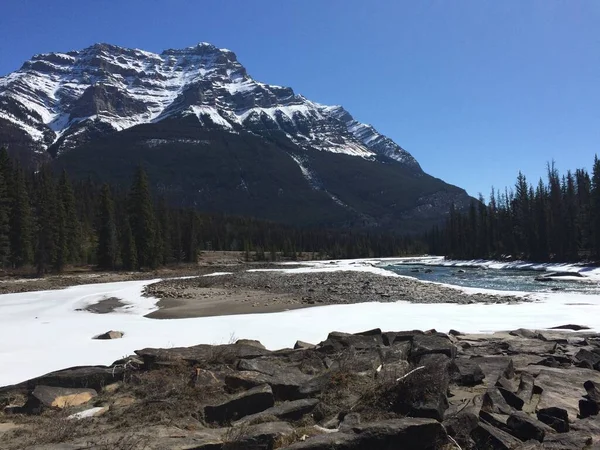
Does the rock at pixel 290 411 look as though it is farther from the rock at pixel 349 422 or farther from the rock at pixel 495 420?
the rock at pixel 495 420

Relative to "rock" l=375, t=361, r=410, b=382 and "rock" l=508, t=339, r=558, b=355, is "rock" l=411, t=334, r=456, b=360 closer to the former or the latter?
"rock" l=375, t=361, r=410, b=382

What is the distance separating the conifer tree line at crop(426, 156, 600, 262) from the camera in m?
70.6

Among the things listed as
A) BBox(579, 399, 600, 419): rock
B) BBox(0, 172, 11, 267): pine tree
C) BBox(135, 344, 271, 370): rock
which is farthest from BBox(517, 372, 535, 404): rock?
BBox(0, 172, 11, 267): pine tree

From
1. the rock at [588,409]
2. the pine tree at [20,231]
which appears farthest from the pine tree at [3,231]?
the rock at [588,409]

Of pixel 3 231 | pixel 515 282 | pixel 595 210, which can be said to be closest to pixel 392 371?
pixel 515 282

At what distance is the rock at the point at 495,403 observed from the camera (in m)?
6.86

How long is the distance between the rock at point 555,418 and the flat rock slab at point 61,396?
8.34 m

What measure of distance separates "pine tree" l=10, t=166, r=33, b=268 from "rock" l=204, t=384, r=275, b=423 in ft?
198

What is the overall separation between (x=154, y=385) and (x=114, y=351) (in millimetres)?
5329

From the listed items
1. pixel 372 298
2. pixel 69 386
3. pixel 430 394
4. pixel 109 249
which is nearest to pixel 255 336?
pixel 69 386

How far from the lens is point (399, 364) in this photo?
8.41m

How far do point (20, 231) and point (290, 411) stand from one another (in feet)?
202

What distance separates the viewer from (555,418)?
650 centimetres

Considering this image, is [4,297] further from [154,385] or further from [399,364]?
[399,364]
